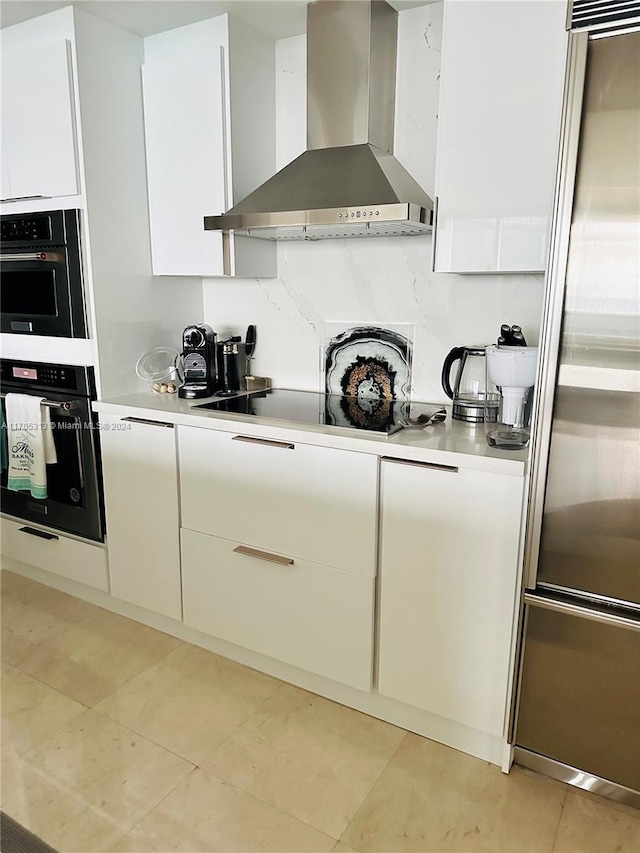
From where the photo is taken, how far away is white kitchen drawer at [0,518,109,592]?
8.45 ft

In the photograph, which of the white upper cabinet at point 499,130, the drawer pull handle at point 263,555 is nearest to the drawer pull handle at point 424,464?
the drawer pull handle at point 263,555

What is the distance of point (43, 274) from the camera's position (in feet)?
8.00

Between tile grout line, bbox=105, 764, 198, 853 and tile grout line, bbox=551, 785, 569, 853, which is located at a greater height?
tile grout line, bbox=551, 785, 569, 853

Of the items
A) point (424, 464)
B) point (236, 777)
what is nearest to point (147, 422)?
point (424, 464)

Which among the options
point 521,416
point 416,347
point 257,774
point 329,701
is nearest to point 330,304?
point 416,347

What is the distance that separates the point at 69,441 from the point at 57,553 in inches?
21.1

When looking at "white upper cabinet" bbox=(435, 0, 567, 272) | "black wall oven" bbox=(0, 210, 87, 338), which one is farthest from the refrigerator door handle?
"black wall oven" bbox=(0, 210, 87, 338)

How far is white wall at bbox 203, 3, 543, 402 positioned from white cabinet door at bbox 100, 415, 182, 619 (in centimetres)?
68

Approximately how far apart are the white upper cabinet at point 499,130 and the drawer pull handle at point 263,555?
41.6 inches

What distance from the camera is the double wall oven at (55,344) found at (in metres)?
2.37

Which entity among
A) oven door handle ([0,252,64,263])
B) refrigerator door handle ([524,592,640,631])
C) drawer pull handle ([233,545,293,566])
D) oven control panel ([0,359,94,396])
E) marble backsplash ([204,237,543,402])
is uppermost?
oven door handle ([0,252,64,263])

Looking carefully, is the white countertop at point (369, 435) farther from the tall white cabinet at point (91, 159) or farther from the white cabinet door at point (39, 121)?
the white cabinet door at point (39, 121)

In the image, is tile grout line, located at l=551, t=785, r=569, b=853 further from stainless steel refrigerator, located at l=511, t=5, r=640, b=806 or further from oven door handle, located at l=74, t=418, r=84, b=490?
oven door handle, located at l=74, t=418, r=84, b=490

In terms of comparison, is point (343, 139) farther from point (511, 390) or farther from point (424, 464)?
point (424, 464)
